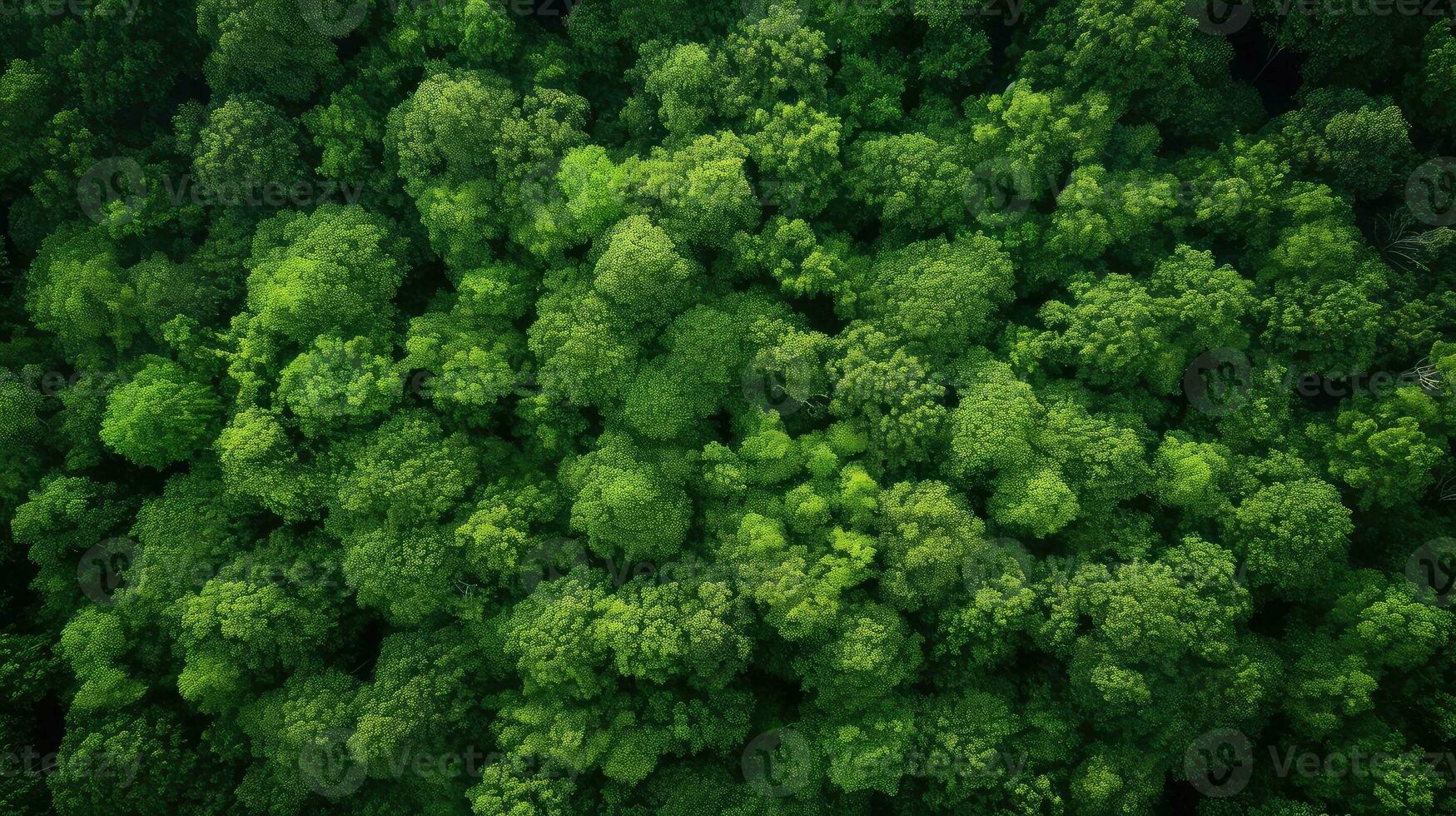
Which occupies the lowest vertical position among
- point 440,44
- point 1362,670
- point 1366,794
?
point 1366,794

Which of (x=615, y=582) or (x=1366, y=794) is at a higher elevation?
(x=615, y=582)

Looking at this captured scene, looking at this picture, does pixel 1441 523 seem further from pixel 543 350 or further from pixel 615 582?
pixel 543 350

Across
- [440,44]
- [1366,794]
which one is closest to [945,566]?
[1366,794]

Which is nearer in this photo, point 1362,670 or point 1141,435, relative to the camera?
point 1362,670
